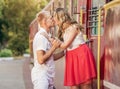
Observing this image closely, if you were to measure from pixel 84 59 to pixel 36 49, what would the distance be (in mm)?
600

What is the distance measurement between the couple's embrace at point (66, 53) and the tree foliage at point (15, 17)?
41471 mm

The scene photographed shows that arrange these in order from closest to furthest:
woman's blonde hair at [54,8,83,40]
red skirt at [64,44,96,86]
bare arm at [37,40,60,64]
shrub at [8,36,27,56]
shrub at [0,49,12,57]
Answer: bare arm at [37,40,60,64], woman's blonde hair at [54,8,83,40], red skirt at [64,44,96,86], shrub at [0,49,12,57], shrub at [8,36,27,56]

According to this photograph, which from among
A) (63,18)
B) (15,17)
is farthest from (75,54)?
(15,17)

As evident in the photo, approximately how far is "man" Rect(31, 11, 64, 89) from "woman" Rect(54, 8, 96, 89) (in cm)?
14

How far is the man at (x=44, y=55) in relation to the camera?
543cm

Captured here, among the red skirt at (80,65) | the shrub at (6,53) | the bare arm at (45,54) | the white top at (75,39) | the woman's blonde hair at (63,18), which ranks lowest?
the shrub at (6,53)

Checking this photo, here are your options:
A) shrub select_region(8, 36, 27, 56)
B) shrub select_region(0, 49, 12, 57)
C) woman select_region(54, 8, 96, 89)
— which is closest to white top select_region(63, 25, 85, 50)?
woman select_region(54, 8, 96, 89)

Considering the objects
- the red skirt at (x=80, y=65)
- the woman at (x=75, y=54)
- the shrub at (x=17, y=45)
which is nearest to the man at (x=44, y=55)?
the woman at (x=75, y=54)

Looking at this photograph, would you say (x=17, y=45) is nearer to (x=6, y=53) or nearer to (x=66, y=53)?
(x=6, y=53)

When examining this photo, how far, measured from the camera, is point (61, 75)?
9250 millimetres

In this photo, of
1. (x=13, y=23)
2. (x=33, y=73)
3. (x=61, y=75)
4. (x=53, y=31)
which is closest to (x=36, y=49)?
(x=33, y=73)

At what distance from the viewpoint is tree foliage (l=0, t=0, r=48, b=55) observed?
158 feet

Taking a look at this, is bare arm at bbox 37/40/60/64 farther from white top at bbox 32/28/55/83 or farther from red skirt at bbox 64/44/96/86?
red skirt at bbox 64/44/96/86

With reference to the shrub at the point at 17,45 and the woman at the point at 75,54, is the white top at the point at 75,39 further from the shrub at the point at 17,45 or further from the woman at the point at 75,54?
the shrub at the point at 17,45
